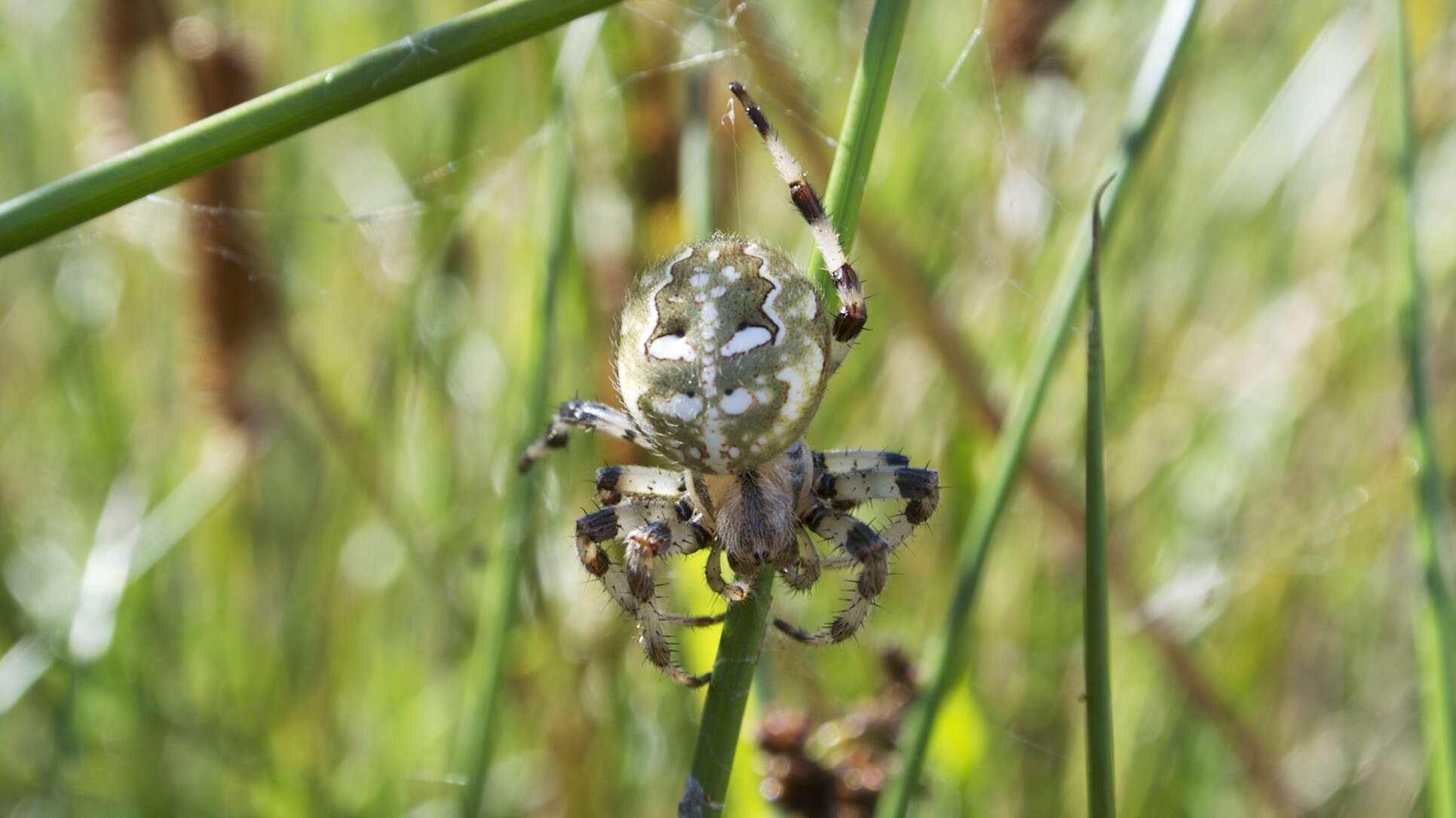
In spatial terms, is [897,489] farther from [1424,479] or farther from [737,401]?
[1424,479]

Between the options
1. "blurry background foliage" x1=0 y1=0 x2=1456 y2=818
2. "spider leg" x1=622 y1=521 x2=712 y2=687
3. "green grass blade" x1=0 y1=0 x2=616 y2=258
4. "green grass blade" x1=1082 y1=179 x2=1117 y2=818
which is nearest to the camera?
"green grass blade" x1=0 y1=0 x2=616 y2=258

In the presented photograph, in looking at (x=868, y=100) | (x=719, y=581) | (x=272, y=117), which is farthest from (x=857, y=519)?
(x=272, y=117)

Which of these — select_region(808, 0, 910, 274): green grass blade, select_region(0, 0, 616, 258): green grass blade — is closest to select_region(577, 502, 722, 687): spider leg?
select_region(808, 0, 910, 274): green grass blade

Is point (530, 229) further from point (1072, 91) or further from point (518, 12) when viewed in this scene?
point (518, 12)

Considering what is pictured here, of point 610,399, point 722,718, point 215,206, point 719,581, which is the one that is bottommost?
point 722,718

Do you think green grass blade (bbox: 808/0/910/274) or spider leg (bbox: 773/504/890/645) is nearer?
green grass blade (bbox: 808/0/910/274)

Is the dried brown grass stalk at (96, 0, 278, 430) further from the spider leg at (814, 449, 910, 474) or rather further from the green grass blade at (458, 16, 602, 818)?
the spider leg at (814, 449, 910, 474)
